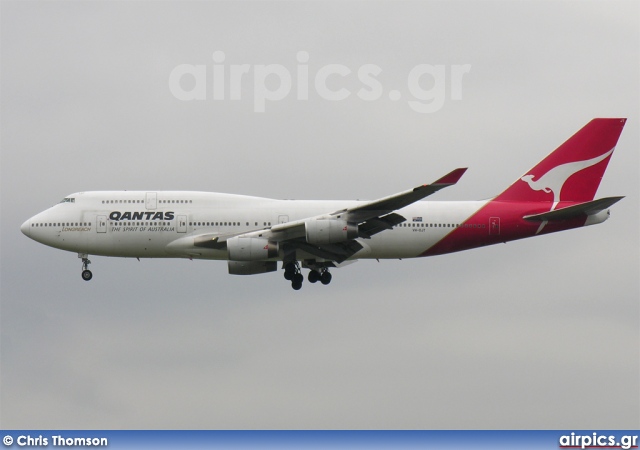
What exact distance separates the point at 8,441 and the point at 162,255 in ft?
44.0

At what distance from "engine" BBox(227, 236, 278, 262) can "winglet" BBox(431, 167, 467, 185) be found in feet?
31.0

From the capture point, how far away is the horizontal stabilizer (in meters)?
54.7

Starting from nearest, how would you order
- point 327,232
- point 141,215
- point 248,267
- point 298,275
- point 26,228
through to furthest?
point 327,232, point 141,215, point 298,275, point 26,228, point 248,267

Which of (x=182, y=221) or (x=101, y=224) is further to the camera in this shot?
(x=101, y=224)

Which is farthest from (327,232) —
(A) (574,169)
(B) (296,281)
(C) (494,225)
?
(A) (574,169)

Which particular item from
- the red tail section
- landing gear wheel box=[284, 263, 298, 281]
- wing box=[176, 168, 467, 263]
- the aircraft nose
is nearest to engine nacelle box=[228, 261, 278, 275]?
landing gear wheel box=[284, 263, 298, 281]

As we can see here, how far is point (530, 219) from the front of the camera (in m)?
57.8

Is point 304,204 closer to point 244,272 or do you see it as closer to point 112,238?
point 244,272

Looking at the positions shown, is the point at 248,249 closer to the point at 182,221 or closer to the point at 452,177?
the point at 182,221

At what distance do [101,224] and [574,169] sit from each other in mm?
24405

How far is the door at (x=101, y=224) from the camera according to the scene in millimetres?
56812

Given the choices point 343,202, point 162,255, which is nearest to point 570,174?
point 343,202

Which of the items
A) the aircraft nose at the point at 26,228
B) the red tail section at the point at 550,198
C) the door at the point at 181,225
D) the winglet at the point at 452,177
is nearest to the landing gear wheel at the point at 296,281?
the door at the point at 181,225

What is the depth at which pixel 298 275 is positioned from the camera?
57.8 metres
